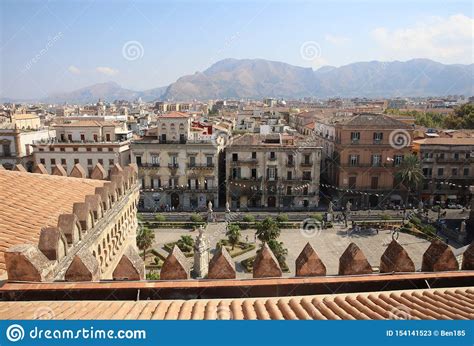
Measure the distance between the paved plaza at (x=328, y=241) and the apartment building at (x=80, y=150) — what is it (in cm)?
Result: 1374

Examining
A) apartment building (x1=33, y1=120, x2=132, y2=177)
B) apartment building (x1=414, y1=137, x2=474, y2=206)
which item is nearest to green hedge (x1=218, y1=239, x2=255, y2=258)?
apartment building (x1=33, y1=120, x2=132, y2=177)

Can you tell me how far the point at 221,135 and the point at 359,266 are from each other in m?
45.2

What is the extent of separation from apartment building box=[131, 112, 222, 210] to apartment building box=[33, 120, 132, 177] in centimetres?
282

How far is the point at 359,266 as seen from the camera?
28.8ft

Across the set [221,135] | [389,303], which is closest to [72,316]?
[389,303]

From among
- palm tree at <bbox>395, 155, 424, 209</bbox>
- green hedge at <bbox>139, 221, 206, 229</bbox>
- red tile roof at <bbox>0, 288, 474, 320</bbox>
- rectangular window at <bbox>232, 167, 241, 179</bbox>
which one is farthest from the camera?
rectangular window at <bbox>232, 167, 241, 179</bbox>

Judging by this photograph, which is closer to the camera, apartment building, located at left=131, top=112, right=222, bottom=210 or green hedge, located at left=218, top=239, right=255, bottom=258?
green hedge, located at left=218, top=239, right=255, bottom=258

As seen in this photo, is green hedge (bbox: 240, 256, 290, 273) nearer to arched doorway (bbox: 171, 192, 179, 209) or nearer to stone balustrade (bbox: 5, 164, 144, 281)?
stone balustrade (bbox: 5, 164, 144, 281)

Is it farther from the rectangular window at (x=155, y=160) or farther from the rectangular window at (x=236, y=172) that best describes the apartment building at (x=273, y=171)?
the rectangular window at (x=155, y=160)

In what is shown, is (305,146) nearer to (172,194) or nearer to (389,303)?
(172,194)

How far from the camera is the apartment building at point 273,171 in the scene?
48.3 metres

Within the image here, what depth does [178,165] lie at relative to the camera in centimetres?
4881

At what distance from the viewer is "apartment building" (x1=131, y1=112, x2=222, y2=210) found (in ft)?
159

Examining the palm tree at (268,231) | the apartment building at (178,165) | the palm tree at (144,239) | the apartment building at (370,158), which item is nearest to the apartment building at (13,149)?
the apartment building at (178,165)
